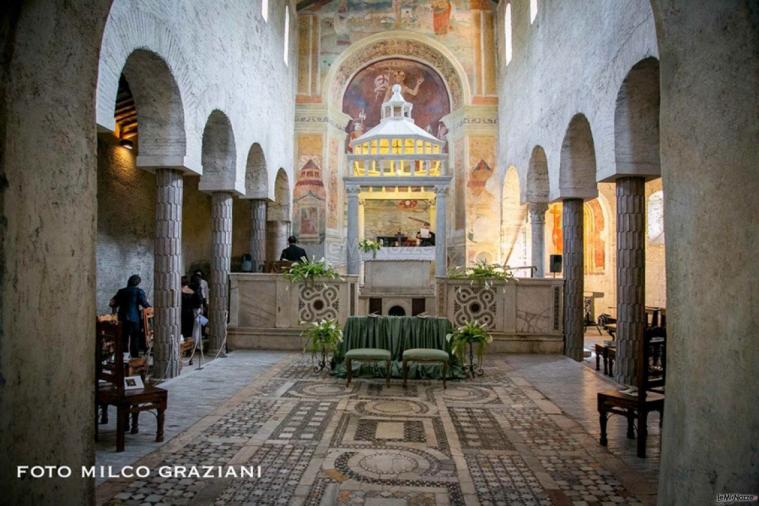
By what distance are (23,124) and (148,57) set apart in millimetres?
5919

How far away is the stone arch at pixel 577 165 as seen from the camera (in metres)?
10.7

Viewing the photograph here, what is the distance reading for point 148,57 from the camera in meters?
7.41

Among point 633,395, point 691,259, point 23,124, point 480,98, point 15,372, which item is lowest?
point 633,395

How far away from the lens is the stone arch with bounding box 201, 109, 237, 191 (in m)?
10.7

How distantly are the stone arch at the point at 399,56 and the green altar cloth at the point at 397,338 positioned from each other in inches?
485

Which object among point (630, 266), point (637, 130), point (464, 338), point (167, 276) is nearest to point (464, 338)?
point (464, 338)

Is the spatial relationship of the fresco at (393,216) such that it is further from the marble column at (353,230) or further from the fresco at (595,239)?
the fresco at (595,239)

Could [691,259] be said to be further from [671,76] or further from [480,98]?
[480,98]

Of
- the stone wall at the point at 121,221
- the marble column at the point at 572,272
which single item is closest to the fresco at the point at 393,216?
the stone wall at the point at 121,221

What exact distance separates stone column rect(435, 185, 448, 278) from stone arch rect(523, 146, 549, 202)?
3040 mm

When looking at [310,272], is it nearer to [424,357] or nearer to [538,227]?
[424,357]

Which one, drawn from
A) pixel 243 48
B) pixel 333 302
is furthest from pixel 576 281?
pixel 243 48

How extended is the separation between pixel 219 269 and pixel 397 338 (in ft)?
15.3

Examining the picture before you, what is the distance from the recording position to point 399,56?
19.4 m
